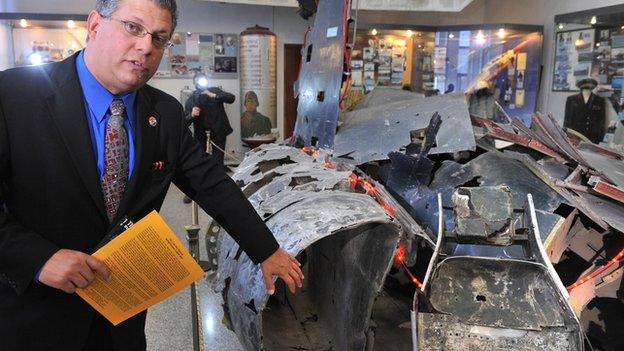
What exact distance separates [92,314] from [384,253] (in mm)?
1131

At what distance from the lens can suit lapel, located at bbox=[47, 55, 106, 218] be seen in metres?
1.55

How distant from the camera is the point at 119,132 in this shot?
5.47 ft

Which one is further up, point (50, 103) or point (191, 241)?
point (50, 103)

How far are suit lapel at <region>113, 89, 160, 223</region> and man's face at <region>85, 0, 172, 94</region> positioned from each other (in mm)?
127

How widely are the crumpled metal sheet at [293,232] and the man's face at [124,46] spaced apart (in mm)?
860

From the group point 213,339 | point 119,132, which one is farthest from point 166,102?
point 213,339

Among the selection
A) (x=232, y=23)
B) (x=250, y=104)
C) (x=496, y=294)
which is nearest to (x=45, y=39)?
(x=232, y=23)

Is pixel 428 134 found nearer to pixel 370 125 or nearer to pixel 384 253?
pixel 370 125

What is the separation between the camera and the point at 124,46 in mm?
1571

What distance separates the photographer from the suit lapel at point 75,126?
1.55 metres

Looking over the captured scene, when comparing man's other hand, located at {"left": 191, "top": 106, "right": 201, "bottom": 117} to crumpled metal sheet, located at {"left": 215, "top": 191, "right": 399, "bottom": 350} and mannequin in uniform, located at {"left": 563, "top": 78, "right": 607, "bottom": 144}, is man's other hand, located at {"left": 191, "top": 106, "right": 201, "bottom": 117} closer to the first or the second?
mannequin in uniform, located at {"left": 563, "top": 78, "right": 607, "bottom": 144}

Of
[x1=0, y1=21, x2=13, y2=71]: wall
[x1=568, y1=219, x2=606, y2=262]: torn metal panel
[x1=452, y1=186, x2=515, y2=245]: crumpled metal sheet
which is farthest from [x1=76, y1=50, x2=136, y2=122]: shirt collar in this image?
[x1=0, y1=21, x2=13, y2=71]: wall

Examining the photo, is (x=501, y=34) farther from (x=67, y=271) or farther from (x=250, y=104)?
(x=67, y=271)

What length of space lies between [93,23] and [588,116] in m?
7.24
